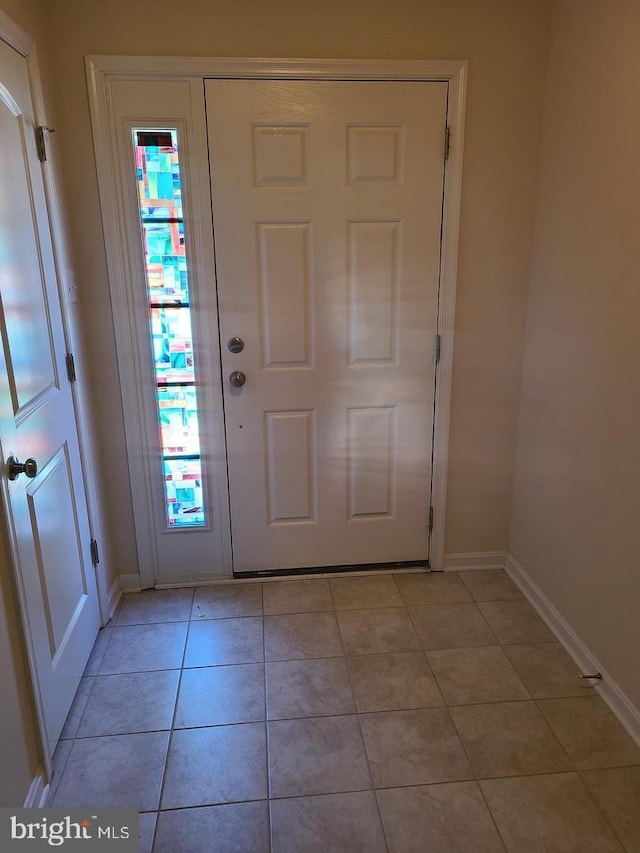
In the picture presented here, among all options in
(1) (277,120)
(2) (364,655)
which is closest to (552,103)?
(1) (277,120)

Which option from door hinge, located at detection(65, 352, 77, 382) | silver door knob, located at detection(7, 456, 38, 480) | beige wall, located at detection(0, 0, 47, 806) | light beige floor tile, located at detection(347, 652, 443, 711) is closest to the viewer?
beige wall, located at detection(0, 0, 47, 806)

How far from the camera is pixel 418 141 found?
238cm

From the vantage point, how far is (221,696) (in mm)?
2062

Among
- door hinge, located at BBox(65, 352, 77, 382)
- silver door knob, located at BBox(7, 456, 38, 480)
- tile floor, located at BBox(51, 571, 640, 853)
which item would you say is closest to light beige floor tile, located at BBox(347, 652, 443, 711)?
tile floor, located at BBox(51, 571, 640, 853)

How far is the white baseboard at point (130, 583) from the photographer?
8.82 ft

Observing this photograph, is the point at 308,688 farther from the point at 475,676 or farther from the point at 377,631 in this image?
the point at 475,676

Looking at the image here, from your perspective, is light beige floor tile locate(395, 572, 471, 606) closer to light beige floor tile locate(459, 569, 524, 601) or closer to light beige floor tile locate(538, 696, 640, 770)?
light beige floor tile locate(459, 569, 524, 601)

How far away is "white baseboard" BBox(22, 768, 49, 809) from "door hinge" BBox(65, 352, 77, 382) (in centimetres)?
123

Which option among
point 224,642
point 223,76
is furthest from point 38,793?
point 223,76

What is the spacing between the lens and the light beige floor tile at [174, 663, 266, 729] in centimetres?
197

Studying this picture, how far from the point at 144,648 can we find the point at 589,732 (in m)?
1.56

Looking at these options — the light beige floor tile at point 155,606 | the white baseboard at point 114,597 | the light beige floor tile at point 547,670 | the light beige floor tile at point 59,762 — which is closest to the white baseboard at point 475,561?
the light beige floor tile at point 547,670

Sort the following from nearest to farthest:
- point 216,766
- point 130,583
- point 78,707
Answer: point 216,766 → point 78,707 → point 130,583

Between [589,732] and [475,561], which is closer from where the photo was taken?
[589,732]
